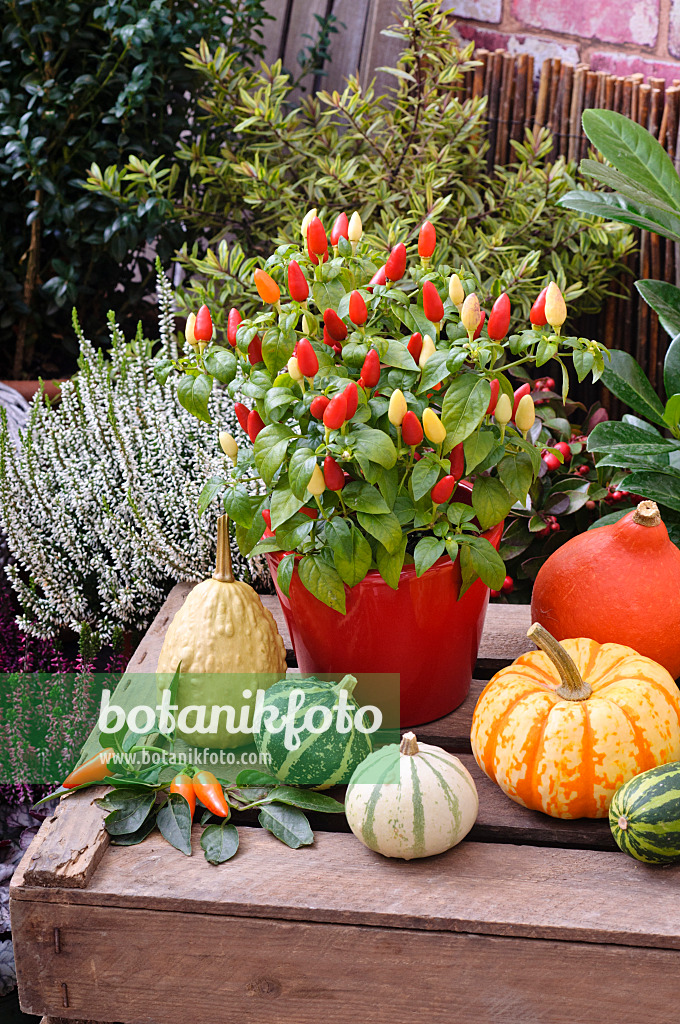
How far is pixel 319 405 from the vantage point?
79cm

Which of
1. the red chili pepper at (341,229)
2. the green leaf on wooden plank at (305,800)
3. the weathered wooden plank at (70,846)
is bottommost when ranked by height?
the weathered wooden plank at (70,846)

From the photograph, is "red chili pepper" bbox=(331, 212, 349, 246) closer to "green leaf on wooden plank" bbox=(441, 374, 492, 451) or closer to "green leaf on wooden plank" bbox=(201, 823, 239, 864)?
"green leaf on wooden plank" bbox=(441, 374, 492, 451)

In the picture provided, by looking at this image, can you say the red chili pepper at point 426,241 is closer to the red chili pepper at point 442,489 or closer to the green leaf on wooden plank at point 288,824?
the red chili pepper at point 442,489

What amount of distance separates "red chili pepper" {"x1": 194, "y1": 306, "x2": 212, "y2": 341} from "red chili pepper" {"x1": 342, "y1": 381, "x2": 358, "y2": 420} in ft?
0.65

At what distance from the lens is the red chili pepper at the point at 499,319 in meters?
0.80

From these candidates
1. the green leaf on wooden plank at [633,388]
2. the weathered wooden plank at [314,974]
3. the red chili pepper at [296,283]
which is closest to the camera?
the weathered wooden plank at [314,974]

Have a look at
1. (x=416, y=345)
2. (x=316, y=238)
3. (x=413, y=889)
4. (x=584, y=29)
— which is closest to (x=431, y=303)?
(x=416, y=345)

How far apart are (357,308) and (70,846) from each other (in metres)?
0.60

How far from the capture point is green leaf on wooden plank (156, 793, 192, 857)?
32.3 inches

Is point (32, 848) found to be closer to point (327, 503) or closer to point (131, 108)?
point (327, 503)

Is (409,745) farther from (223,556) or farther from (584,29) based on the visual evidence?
(584,29)

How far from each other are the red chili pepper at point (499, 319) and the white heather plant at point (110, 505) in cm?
70

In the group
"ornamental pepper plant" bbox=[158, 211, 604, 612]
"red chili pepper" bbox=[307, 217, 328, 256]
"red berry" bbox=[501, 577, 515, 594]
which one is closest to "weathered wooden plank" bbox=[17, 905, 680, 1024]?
"ornamental pepper plant" bbox=[158, 211, 604, 612]

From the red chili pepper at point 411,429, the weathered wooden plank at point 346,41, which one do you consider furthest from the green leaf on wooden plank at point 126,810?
the weathered wooden plank at point 346,41
